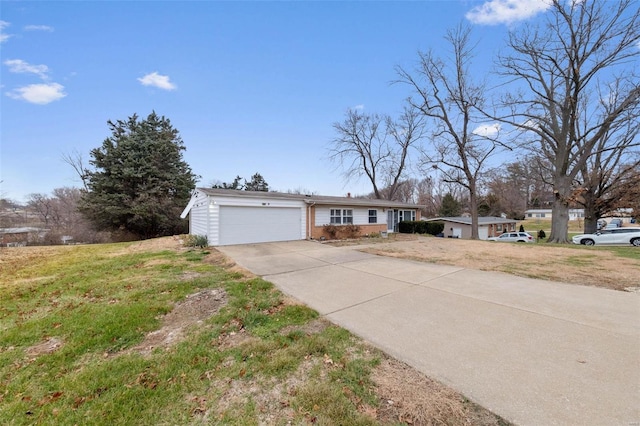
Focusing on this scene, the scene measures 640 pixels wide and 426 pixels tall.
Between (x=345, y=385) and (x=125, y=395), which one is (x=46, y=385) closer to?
(x=125, y=395)

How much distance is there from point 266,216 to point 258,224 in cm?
61

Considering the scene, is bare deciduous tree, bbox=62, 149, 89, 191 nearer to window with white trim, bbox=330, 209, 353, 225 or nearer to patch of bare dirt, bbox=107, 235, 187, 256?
patch of bare dirt, bbox=107, 235, 187, 256

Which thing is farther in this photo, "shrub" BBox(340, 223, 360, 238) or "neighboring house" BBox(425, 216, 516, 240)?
"neighboring house" BBox(425, 216, 516, 240)

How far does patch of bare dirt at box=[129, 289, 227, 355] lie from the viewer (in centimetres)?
329

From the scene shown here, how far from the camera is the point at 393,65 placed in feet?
62.8

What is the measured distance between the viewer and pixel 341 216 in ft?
53.4

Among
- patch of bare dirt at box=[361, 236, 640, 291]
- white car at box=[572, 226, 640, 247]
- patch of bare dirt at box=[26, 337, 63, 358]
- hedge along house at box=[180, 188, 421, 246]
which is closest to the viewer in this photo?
patch of bare dirt at box=[26, 337, 63, 358]

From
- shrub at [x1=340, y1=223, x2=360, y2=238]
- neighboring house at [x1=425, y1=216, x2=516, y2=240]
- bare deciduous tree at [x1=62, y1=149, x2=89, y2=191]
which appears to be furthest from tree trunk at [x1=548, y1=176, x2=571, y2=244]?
bare deciduous tree at [x1=62, y1=149, x2=89, y2=191]

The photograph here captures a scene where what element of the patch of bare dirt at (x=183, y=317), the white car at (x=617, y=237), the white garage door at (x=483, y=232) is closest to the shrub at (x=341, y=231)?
the patch of bare dirt at (x=183, y=317)

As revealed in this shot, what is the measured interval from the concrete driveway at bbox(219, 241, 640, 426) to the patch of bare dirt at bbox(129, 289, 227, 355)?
54.7 inches

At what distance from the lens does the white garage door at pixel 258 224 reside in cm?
1205

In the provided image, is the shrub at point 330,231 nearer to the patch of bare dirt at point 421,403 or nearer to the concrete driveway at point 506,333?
the concrete driveway at point 506,333

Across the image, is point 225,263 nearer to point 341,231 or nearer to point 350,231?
point 341,231

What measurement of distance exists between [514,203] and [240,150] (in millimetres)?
52559
